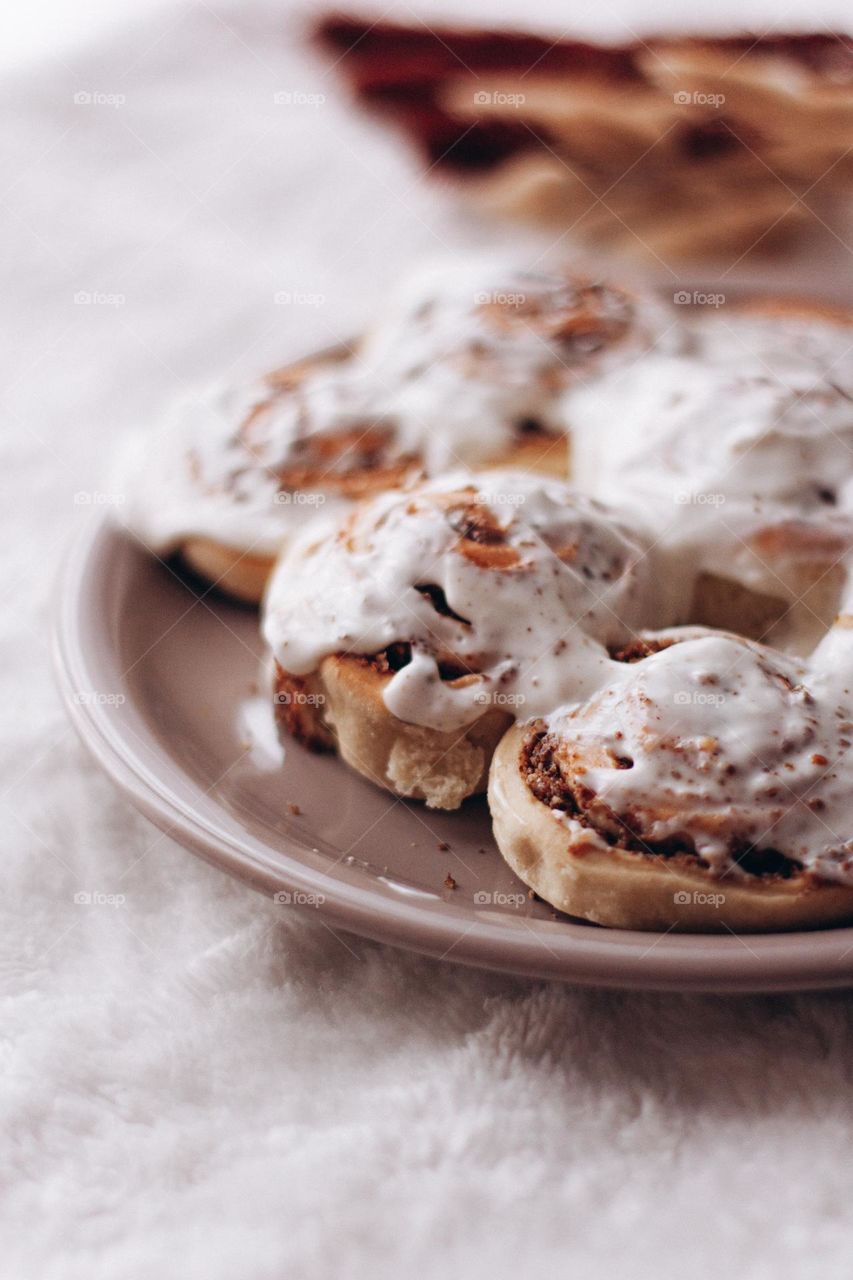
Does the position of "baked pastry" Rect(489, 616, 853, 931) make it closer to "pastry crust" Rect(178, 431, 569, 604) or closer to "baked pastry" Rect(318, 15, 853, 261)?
"pastry crust" Rect(178, 431, 569, 604)

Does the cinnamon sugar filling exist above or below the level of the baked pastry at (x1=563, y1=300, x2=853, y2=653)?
below

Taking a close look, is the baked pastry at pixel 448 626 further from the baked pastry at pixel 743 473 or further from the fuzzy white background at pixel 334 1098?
the fuzzy white background at pixel 334 1098

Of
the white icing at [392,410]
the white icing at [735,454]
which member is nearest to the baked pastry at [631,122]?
the white icing at [392,410]

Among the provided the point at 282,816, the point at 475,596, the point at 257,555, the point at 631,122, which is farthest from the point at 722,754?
the point at 631,122

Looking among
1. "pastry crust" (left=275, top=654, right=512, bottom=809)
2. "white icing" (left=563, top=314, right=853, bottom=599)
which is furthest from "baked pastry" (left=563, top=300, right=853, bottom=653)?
"pastry crust" (left=275, top=654, right=512, bottom=809)

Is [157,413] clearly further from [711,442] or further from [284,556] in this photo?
[711,442]

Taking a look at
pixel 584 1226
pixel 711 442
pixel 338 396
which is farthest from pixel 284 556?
pixel 584 1226

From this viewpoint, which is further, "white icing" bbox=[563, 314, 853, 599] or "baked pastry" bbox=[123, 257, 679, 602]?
"baked pastry" bbox=[123, 257, 679, 602]

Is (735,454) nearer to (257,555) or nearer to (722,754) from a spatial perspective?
(722,754)
